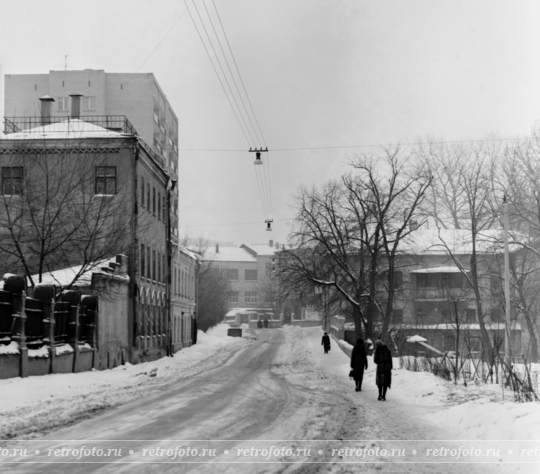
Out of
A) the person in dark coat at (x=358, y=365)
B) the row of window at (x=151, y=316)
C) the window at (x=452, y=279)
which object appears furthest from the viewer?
the window at (x=452, y=279)

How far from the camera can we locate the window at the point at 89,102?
202 feet

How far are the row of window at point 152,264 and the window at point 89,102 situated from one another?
22.7 meters

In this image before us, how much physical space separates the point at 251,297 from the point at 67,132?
350ft

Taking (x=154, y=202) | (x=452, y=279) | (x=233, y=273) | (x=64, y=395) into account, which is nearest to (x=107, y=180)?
(x=154, y=202)

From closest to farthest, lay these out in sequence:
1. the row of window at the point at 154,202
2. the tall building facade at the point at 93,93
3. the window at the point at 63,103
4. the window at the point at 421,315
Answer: the row of window at the point at 154,202 → the tall building facade at the point at 93,93 → the window at the point at 63,103 → the window at the point at 421,315

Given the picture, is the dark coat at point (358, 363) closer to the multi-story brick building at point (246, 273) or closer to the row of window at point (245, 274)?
the multi-story brick building at point (246, 273)

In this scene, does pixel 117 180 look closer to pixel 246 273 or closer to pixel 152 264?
pixel 152 264

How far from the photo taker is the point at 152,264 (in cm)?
4022

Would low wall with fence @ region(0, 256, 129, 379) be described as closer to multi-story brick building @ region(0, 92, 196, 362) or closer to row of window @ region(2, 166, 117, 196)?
multi-story brick building @ region(0, 92, 196, 362)

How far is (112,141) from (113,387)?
1626 centimetres

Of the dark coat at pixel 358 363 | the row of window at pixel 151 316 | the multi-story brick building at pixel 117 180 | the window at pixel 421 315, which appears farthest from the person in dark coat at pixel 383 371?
the window at pixel 421 315

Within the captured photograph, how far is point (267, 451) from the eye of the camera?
1067 centimetres

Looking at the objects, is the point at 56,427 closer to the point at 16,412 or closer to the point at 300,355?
the point at 16,412

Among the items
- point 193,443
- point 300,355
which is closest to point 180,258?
point 300,355
